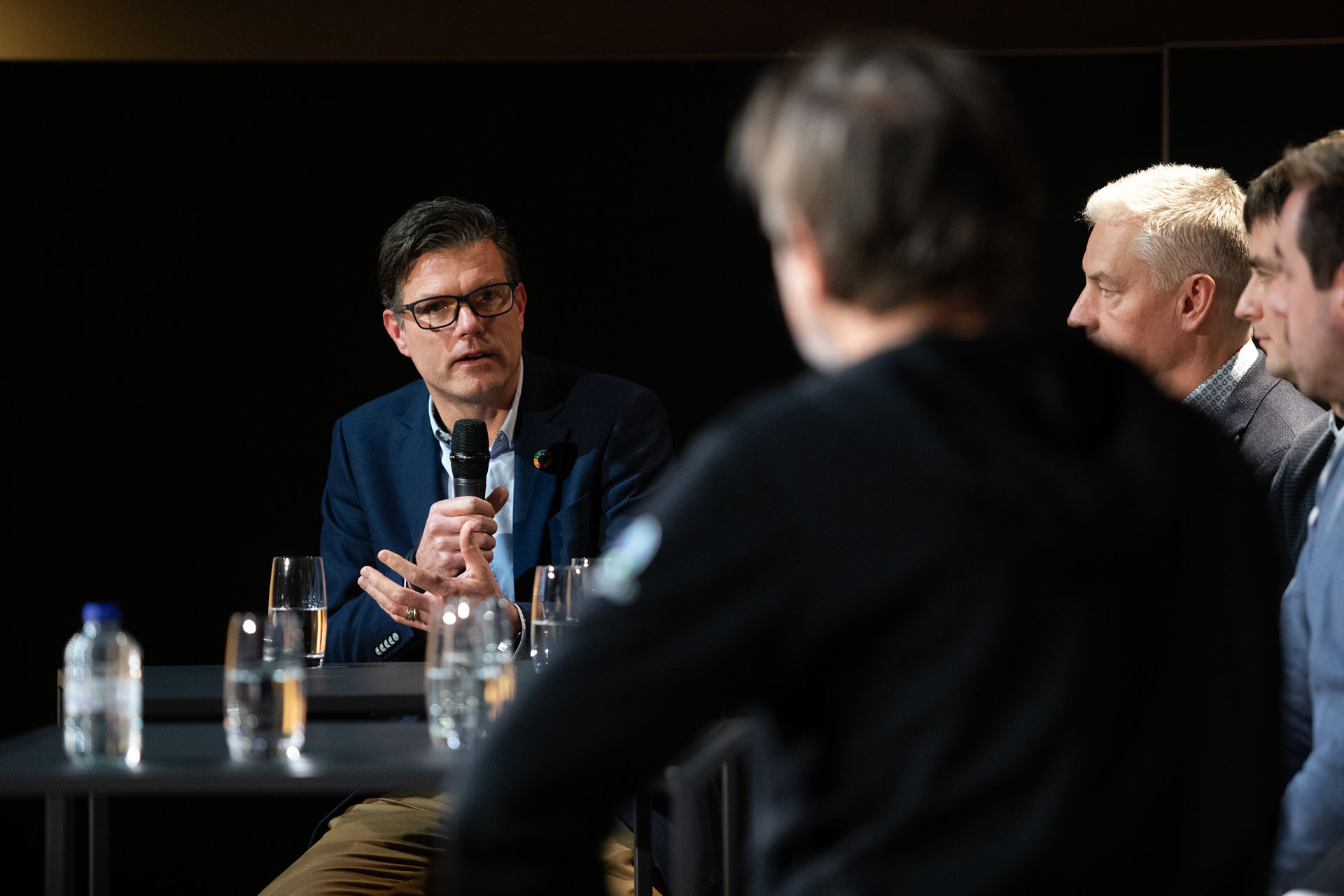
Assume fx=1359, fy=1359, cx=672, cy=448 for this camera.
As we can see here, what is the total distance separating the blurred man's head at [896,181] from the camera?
→ 884 millimetres

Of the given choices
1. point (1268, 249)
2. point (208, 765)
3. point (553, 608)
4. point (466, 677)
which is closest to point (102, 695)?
point (208, 765)

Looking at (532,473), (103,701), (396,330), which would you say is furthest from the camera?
(396,330)

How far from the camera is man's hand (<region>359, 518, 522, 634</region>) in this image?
250 cm

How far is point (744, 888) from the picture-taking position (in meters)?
2.19

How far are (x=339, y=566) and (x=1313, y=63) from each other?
2.98 metres

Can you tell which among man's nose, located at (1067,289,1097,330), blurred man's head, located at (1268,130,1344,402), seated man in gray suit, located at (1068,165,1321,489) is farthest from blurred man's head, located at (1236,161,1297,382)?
man's nose, located at (1067,289,1097,330)

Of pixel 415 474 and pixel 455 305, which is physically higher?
pixel 455 305

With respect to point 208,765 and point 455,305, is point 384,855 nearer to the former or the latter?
point 208,765

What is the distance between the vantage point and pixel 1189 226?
115 inches

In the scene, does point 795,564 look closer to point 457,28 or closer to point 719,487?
point 719,487

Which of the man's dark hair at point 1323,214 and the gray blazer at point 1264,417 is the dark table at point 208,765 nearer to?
the man's dark hair at point 1323,214

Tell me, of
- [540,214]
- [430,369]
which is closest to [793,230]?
[430,369]

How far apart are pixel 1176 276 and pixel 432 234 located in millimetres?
1627

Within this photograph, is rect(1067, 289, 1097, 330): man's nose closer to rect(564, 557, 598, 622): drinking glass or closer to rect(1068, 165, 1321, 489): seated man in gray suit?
rect(1068, 165, 1321, 489): seated man in gray suit
